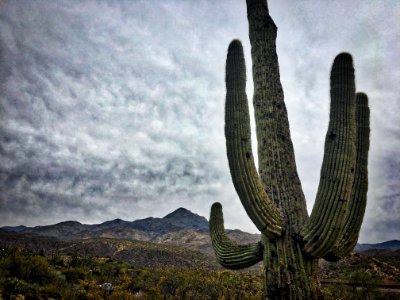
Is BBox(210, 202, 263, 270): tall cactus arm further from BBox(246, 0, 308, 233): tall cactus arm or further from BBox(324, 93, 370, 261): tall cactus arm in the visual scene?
BBox(324, 93, 370, 261): tall cactus arm

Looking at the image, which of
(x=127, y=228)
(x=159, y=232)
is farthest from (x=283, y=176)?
(x=159, y=232)

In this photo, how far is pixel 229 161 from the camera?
10.5 ft

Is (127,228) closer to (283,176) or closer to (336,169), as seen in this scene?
(283,176)

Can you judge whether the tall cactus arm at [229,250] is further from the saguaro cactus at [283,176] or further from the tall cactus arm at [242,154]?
the tall cactus arm at [242,154]

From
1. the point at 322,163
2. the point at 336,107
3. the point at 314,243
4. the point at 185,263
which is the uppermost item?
the point at 336,107

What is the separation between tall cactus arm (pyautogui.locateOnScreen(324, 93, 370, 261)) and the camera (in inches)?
128

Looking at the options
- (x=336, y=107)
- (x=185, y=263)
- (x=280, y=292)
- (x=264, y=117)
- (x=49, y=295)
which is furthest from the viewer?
(x=185, y=263)

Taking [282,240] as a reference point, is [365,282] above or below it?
below

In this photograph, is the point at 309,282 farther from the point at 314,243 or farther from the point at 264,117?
the point at 264,117

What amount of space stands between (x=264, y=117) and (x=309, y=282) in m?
1.85

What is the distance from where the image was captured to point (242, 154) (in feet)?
10.3

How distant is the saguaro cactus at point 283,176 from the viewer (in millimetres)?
2736

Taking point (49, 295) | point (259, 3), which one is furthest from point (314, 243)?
point (49, 295)

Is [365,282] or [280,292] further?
[365,282]
